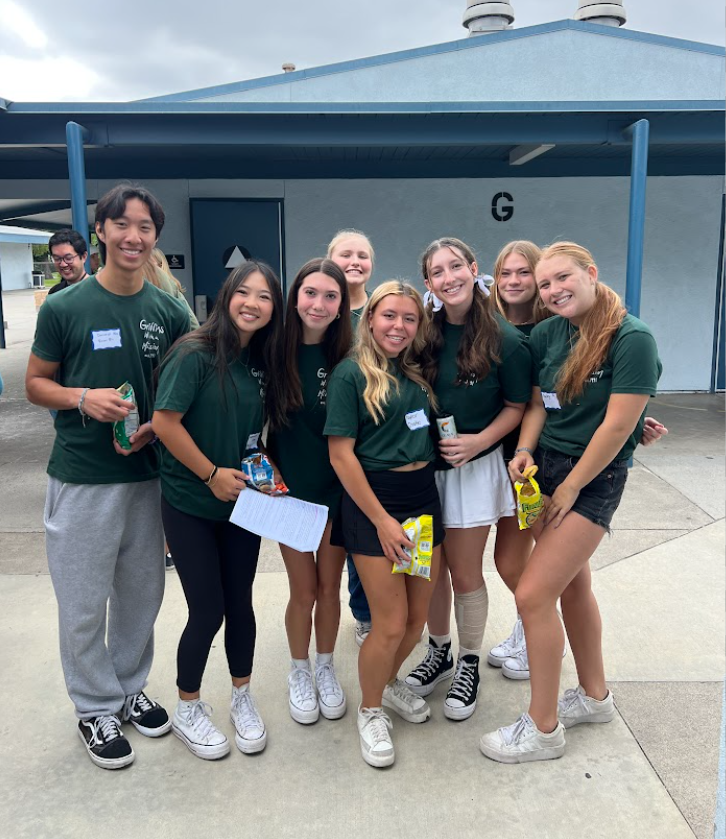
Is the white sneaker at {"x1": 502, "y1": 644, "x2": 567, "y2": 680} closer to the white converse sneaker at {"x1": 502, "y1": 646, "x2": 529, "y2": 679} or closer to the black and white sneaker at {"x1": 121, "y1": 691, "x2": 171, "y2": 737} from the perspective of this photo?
the white converse sneaker at {"x1": 502, "y1": 646, "x2": 529, "y2": 679}

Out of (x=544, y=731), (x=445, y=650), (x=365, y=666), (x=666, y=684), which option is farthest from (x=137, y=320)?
(x=666, y=684)

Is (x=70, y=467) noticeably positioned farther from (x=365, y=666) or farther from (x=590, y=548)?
(x=590, y=548)

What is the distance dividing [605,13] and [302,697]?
13.7 metres

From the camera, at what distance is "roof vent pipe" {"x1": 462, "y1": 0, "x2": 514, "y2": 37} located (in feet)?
40.9

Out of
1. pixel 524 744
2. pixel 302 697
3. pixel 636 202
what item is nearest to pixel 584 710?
pixel 524 744

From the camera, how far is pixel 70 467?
2.41 meters

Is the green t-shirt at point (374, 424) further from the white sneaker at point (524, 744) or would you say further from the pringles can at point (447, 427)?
the white sneaker at point (524, 744)

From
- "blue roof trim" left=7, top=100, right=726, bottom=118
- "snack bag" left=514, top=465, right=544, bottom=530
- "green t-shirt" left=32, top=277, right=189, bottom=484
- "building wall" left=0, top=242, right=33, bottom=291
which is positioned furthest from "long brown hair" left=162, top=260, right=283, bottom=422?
"building wall" left=0, top=242, right=33, bottom=291

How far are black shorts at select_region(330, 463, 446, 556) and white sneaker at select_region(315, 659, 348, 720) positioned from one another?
649 millimetres

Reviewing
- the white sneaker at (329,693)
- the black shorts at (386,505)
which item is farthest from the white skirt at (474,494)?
the white sneaker at (329,693)

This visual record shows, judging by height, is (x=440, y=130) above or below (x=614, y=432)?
above

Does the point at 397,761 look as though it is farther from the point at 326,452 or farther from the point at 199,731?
the point at 326,452

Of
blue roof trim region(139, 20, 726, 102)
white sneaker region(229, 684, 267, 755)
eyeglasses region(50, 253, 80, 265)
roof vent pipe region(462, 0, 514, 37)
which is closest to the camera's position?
white sneaker region(229, 684, 267, 755)

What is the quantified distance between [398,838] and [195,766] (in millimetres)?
760
